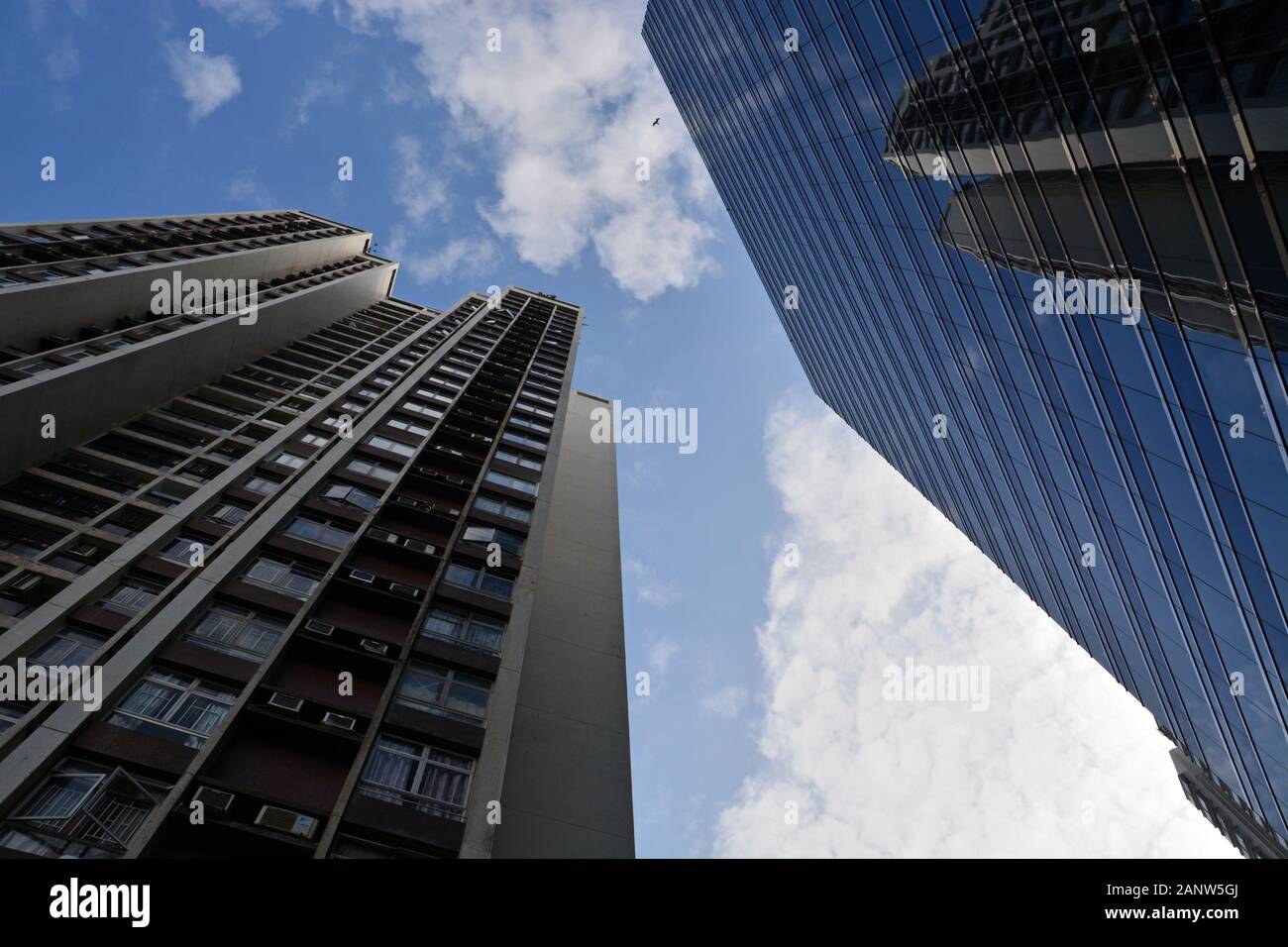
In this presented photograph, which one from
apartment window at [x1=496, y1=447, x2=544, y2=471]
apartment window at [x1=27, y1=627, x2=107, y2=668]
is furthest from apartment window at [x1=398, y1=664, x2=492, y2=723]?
apartment window at [x1=496, y1=447, x2=544, y2=471]

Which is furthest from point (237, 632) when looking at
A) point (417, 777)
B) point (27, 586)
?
point (27, 586)

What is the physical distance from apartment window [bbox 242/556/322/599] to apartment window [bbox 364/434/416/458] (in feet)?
28.7

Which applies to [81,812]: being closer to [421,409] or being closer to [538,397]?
[421,409]

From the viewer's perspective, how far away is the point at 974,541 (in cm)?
5134

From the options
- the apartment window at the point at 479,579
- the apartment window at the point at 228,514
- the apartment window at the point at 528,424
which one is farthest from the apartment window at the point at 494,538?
the apartment window at the point at 528,424

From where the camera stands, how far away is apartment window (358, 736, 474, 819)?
46.2 feet

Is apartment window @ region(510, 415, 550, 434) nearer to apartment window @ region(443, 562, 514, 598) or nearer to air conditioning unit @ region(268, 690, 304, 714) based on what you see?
apartment window @ region(443, 562, 514, 598)

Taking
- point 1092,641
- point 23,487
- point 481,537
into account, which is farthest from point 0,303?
point 1092,641

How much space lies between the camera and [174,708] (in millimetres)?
14023

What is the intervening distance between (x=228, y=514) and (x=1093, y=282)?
2899 cm
